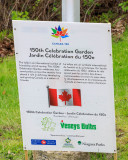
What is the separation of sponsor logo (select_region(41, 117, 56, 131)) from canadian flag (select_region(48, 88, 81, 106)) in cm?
16

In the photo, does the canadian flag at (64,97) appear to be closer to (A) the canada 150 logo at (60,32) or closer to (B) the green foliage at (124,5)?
(A) the canada 150 logo at (60,32)

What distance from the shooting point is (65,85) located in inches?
148

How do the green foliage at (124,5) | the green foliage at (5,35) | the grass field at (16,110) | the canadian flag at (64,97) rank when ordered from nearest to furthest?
the canadian flag at (64,97)
the grass field at (16,110)
the green foliage at (124,5)
the green foliage at (5,35)

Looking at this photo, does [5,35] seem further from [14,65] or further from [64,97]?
[64,97]

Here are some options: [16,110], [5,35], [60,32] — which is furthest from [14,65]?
[60,32]

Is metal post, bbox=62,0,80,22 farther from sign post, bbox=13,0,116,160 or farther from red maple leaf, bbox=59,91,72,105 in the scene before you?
red maple leaf, bbox=59,91,72,105

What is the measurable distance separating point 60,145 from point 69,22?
121 centimetres

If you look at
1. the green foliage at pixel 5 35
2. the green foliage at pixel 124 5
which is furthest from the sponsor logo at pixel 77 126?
the green foliage at pixel 5 35

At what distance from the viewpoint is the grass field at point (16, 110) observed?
4.66m

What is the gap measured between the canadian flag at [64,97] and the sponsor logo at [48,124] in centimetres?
16

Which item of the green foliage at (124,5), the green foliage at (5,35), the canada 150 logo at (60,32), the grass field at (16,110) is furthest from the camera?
the green foliage at (5,35)

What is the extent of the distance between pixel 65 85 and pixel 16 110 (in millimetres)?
2065

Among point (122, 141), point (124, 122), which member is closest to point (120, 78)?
point (124, 122)

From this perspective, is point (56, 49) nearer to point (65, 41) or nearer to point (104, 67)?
point (65, 41)
